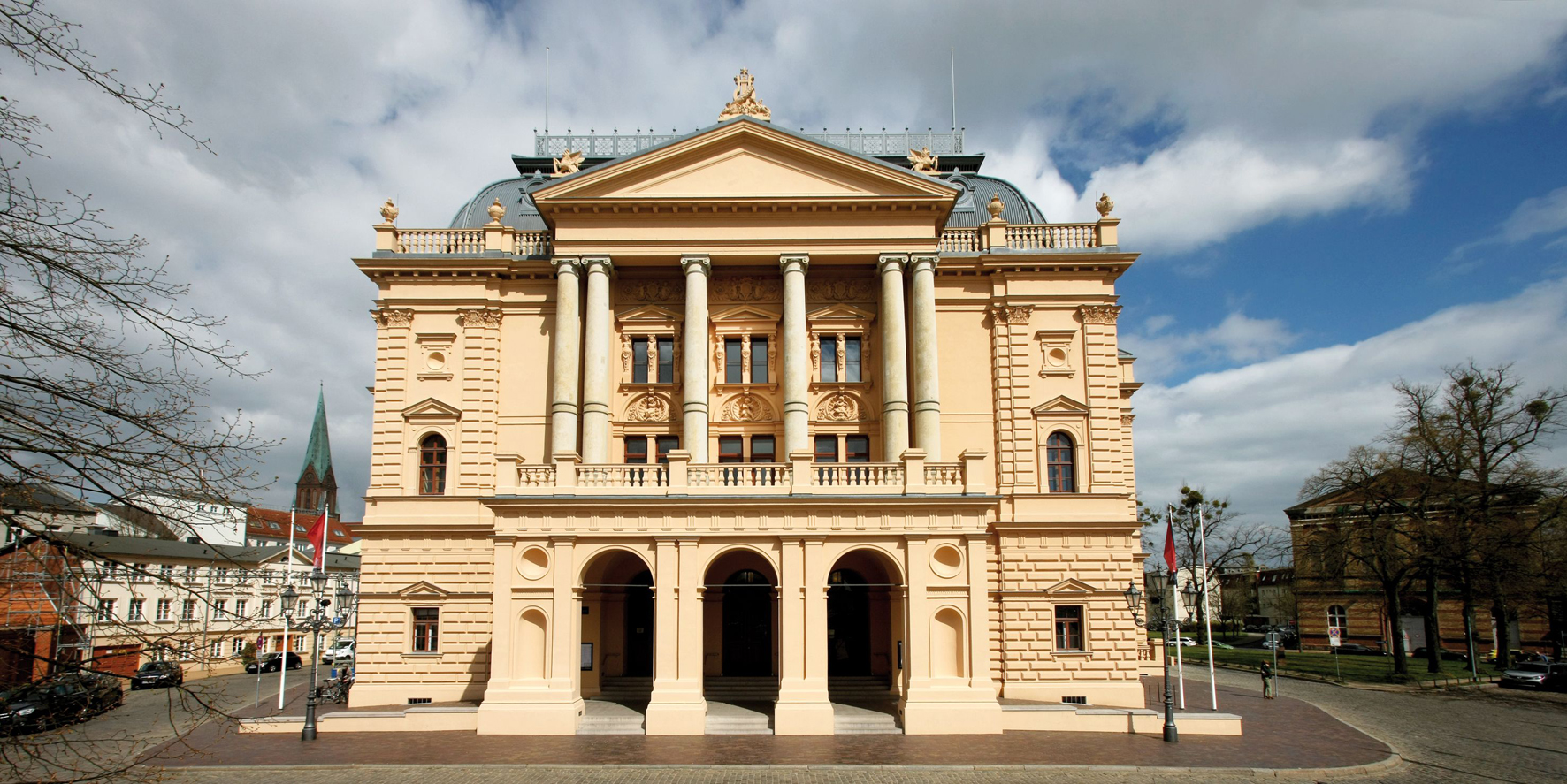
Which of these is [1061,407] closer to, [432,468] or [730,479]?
[730,479]

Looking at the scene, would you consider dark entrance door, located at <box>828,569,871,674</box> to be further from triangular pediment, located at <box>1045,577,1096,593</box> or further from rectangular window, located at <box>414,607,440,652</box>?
rectangular window, located at <box>414,607,440,652</box>

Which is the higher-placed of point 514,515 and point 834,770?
point 514,515

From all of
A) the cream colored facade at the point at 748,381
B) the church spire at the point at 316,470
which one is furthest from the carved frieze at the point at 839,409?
the church spire at the point at 316,470

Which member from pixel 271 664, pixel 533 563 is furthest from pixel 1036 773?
pixel 271 664

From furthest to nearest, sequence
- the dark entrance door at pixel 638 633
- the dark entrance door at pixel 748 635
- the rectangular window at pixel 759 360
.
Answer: the rectangular window at pixel 759 360
the dark entrance door at pixel 748 635
the dark entrance door at pixel 638 633

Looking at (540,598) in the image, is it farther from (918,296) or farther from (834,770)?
(918,296)

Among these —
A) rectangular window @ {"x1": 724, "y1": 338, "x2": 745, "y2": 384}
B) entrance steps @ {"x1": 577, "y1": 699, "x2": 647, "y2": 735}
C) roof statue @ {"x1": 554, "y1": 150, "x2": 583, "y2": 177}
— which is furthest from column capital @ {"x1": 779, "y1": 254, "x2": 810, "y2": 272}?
entrance steps @ {"x1": 577, "y1": 699, "x2": 647, "y2": 735}

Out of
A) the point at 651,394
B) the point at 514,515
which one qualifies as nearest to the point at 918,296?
the point at 651,394

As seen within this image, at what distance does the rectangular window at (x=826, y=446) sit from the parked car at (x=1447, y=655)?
4678cm

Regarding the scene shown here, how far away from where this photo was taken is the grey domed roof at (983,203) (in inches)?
1512

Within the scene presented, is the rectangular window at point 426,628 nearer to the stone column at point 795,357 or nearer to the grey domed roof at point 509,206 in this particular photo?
the stone column at point 795,357

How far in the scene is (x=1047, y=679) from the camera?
103ft

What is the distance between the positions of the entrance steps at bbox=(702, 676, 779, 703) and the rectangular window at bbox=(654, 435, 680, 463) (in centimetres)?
779

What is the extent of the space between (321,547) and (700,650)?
13115mm
